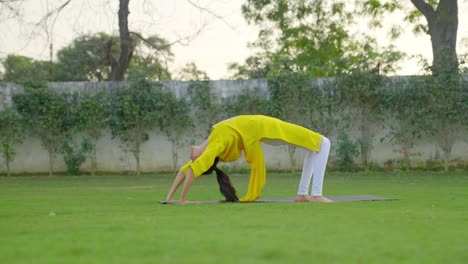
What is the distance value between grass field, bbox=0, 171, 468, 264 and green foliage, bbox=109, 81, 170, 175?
30.5 ft

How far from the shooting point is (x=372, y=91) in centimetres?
2014

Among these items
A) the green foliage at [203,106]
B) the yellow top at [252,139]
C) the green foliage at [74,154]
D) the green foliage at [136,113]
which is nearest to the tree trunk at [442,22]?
the green foliage at [203,106]

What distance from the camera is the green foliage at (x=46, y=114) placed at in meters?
20.4

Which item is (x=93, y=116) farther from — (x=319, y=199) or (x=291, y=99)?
(x=319, y=199)

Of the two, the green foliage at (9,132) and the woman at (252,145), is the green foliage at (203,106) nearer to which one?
the green foliage at (9,132)

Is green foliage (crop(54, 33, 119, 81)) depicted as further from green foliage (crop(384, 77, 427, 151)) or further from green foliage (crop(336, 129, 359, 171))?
green foliage (crop(384, 77, 427, 151))

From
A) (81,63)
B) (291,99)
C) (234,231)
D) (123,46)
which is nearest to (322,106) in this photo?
(291,99)

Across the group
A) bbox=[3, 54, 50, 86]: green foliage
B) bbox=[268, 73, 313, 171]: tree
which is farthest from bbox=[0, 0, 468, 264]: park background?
bbox=[3, 54, 50, 86]: green foliage

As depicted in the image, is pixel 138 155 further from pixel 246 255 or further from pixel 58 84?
pixel 246 255

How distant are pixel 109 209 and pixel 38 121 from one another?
11960mm

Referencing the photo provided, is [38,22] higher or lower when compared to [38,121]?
higher

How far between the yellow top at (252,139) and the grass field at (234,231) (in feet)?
2.63

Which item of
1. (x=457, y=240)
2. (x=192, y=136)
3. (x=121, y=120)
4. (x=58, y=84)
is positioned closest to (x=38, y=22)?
(x=58, y=84)

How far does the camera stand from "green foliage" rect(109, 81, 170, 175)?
2059 cm
